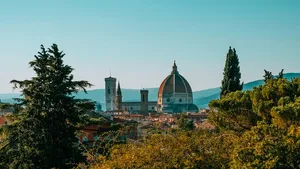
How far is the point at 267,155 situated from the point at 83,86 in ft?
33.4

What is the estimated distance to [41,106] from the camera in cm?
1548

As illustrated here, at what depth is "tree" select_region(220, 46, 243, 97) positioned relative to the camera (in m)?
27.9

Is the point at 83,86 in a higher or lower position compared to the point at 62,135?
higher

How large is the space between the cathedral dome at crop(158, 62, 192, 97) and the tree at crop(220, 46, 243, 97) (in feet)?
364

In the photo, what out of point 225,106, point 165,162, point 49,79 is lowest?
point 165,162

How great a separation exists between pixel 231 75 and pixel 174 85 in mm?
113105

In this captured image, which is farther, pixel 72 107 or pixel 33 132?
pixel 72 107

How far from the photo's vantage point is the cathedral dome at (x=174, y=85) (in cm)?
14050

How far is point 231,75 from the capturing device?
28062 millimetres

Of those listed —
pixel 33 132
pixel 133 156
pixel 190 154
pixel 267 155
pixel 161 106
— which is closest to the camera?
pixel 267 155

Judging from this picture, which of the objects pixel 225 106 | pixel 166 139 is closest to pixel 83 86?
pixel 225 106

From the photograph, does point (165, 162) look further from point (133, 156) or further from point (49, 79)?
point (49, 79)

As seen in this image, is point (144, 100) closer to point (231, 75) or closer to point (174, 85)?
point (174, 85)

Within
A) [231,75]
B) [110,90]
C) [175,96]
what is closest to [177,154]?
[231,75]
